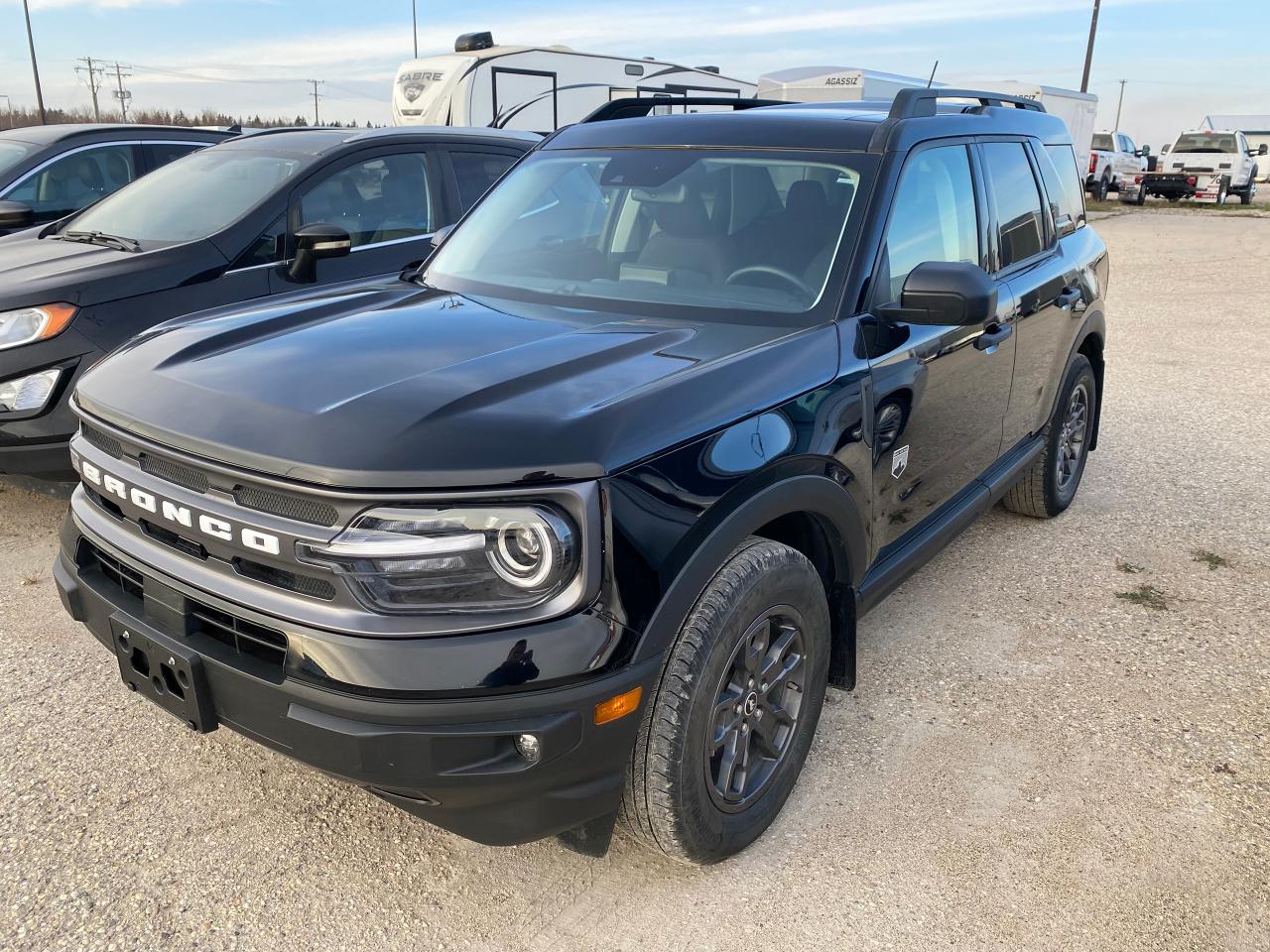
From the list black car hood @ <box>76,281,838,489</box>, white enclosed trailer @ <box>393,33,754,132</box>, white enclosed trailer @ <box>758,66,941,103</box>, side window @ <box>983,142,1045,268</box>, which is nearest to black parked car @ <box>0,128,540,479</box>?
black car hood @ <box>76,281,838,489</box>

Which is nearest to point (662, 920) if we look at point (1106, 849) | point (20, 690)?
point (1106, 849)

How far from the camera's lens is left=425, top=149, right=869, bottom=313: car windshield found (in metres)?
2.89

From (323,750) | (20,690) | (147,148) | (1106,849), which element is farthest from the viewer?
(147,148)

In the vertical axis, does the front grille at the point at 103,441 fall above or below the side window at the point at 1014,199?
below

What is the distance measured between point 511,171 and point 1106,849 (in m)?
2.94

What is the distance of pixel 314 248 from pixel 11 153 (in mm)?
4431

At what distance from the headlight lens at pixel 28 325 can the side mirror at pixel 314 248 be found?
1.04 m

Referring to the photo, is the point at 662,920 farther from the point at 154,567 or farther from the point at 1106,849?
the point at 154,567

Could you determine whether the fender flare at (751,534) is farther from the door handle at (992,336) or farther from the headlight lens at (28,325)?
the headlight lens at (28,325)

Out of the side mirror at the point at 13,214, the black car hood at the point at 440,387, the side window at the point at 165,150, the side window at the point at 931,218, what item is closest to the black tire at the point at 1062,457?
the side window at the point at 931,218

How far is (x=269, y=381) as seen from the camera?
2.22 m

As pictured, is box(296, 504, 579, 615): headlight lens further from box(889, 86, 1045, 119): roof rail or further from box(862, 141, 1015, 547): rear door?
box(889, 86, 1045, 119): roof rail

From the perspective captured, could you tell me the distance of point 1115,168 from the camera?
2923 centimetres

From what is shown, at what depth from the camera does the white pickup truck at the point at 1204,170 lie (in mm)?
28438
